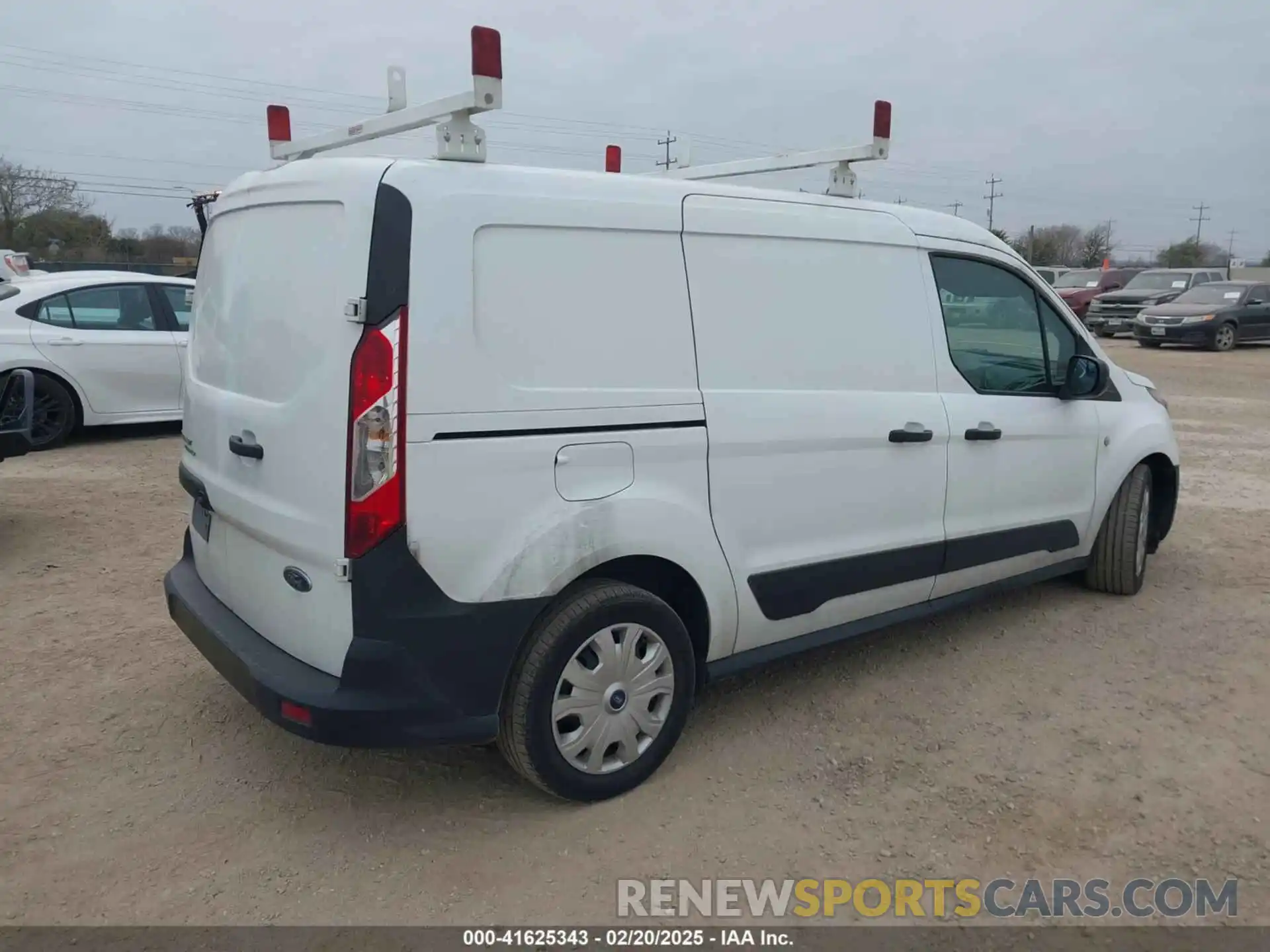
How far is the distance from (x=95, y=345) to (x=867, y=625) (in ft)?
24.8

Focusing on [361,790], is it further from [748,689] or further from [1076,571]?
[1076,571]

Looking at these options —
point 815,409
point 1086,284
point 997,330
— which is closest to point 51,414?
point 815,409

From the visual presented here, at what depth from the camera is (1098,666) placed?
438 cm

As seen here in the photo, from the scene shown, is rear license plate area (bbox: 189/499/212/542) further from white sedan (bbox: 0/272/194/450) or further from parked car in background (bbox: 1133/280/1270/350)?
parked car in background (bbox: 1133/280/1270/350)

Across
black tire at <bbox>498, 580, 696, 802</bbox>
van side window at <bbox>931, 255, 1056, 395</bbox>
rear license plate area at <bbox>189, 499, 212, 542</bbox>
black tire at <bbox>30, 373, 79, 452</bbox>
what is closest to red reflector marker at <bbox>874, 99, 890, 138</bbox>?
van side window at <bbox>931, 255, 1056, 395</bbox>

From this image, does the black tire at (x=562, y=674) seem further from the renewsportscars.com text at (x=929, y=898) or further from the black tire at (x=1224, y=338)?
the black tire at (x=1224, y=338)

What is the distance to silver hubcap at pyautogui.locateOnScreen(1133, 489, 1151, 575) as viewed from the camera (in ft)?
16.9

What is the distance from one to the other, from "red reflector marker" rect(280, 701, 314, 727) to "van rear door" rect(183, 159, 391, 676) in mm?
130

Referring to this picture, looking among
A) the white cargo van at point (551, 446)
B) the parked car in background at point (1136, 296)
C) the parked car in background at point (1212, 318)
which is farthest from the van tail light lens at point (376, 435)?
the parked car in background at point (1136, 296)

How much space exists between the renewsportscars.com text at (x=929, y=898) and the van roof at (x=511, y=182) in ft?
6.71

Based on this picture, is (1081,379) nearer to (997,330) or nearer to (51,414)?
(997,330)

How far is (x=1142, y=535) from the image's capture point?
521 cm

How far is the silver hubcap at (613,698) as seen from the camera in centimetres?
304

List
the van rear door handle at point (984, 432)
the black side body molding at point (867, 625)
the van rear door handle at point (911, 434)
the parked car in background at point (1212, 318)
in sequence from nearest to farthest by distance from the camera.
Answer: the black side body molding at point (867, 625)
the van rear door handle at point (911, 434)
the van rear door handle at point (984, 432)
the parked car in background at point (1212, 318)
